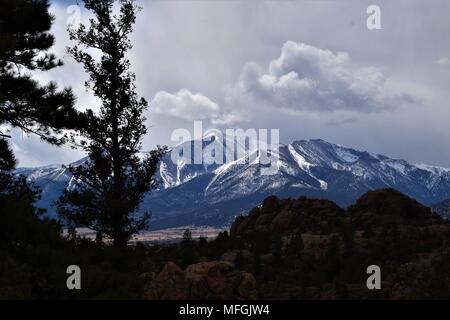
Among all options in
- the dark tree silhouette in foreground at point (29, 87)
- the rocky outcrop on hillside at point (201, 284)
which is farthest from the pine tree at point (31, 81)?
the rocky outcrop on hillside at point (201, 284)

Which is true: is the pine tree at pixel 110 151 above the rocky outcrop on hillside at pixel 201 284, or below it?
above

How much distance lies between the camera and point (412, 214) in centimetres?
6009

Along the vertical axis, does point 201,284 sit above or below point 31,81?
below

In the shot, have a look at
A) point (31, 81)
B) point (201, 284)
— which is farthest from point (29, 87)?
point (201, 284)

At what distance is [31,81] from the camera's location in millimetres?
24422

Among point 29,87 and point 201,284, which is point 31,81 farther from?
point 201,284

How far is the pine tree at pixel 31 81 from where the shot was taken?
78.5ft

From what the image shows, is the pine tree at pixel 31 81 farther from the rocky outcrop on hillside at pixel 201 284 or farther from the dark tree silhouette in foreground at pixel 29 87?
the rocky outcrop on hillside at pixel 201 284

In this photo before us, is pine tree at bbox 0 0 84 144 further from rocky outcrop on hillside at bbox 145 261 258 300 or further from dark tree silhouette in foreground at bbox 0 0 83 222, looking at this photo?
rocky outcrop on hillside at bbox 145 261 258 300

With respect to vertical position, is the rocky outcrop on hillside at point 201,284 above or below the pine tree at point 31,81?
below

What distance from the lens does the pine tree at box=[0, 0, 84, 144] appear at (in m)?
23.9

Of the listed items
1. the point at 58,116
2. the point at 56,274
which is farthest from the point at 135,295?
the point at 58,116

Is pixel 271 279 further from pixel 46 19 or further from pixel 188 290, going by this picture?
pixel 46 19

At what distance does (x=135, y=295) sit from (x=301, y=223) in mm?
45903
